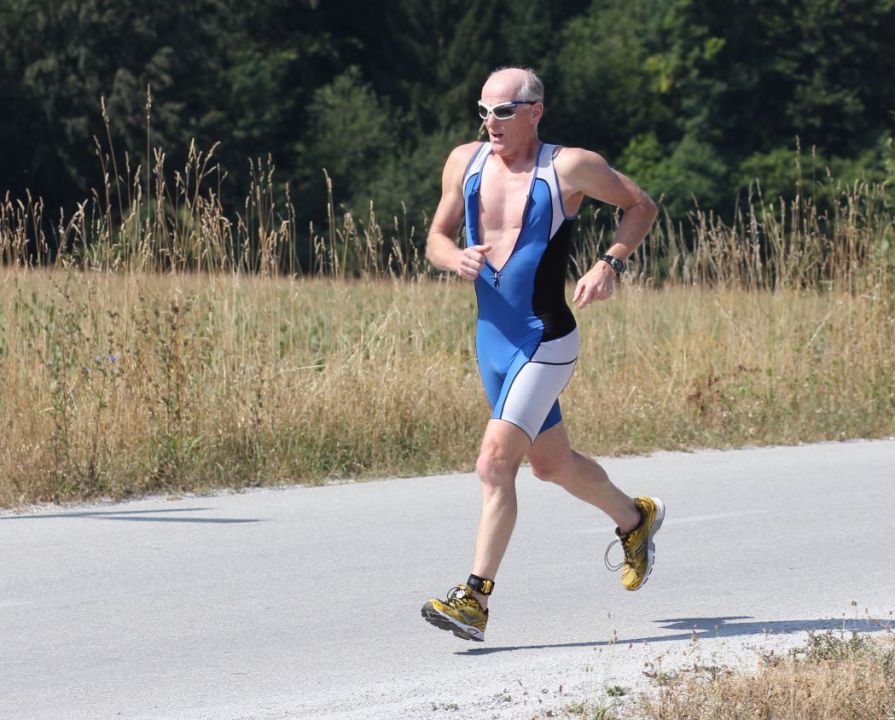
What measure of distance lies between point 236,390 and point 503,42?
131 feet

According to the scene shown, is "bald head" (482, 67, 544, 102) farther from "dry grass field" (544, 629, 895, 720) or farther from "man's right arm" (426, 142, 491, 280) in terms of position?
"dry grass field" (544, 629, 895, 720)

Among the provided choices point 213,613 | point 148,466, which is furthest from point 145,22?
point 213,613

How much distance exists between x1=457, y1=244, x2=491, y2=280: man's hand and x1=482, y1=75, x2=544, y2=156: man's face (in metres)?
0.41

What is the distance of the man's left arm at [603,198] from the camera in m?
5.66

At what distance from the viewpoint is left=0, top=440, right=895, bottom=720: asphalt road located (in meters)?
5.15

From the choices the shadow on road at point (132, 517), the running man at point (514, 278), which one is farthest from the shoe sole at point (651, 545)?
the shadow on road at point (132, 517)

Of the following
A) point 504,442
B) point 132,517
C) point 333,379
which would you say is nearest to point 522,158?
point 504,442

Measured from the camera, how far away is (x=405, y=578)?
6836mm

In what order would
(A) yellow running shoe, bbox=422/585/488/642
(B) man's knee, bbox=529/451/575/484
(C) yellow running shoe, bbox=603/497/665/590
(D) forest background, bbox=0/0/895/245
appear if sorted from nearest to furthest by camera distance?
(A) yellow running shoe, bbox=422/585/488/642 → (B) man's knee, bbox=529/451/575/484 → (C) yellow running shoe, bbox=603/497/665/590 → (D) forest background, bbox=0/0/895/245

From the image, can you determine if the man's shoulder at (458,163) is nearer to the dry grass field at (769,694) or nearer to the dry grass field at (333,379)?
the dry grass field at (769,694)

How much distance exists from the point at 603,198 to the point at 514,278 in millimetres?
424

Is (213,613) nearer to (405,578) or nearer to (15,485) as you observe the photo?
(405,578)

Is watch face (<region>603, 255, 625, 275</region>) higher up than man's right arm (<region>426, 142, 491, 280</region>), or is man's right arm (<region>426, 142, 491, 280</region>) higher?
man's right arm (<region>426, 142, 491, 280</region>)

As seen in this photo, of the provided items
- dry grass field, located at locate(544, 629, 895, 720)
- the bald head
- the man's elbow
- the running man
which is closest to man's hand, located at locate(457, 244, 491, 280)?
the running man
